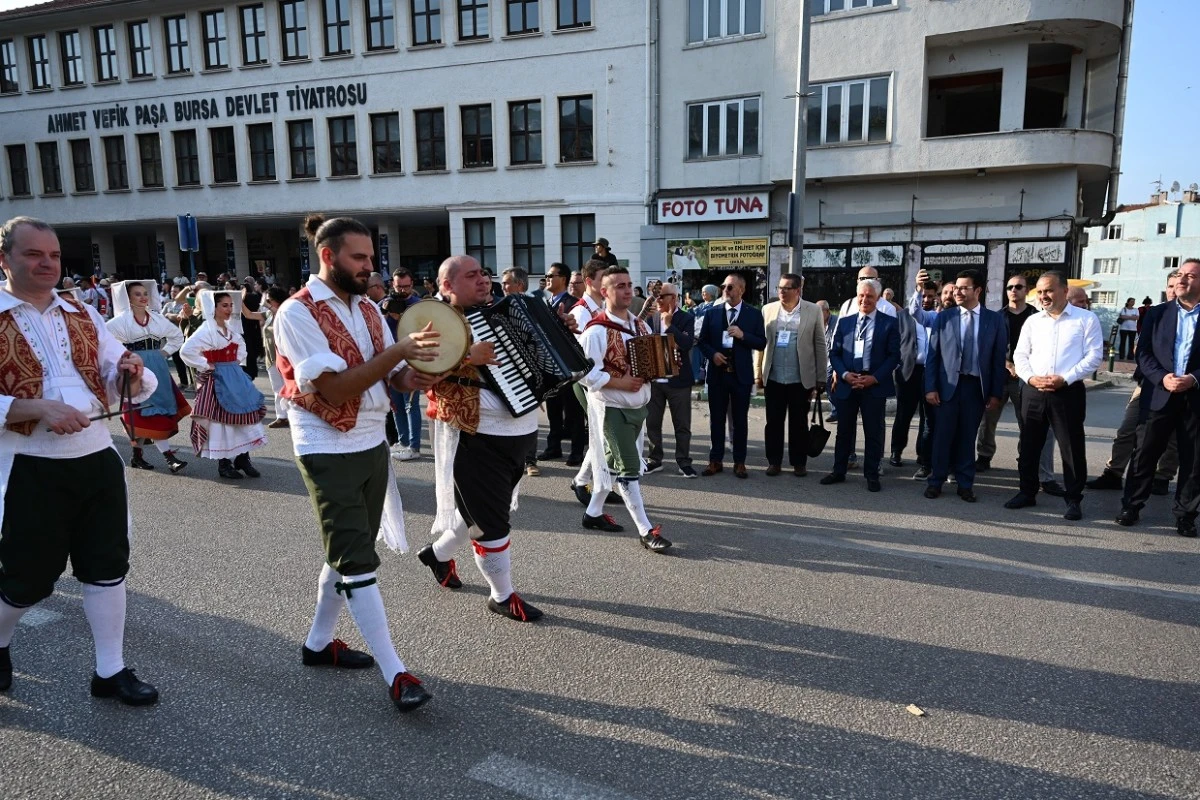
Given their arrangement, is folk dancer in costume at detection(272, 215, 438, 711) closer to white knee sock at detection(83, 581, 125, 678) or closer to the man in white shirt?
white knee sock at detection(83, 581, 125, 678)

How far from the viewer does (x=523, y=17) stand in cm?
2295

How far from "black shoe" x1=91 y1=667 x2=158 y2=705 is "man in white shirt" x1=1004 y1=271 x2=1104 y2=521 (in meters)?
6.05

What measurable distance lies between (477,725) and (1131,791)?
236cm

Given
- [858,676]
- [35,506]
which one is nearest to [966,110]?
[858,676]

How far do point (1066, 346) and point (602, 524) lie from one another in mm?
3925

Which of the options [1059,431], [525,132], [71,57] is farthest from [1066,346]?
[71,57]

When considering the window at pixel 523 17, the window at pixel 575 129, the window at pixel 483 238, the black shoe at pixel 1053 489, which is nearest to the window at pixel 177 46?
the window at pixel 483 238

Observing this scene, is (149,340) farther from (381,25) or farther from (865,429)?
(381,25)

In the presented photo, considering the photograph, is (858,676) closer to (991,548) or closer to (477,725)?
(477,725)

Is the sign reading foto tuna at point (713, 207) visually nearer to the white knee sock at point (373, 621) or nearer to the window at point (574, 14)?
the window at point (574, 14)

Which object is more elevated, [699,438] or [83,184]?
[83,184]

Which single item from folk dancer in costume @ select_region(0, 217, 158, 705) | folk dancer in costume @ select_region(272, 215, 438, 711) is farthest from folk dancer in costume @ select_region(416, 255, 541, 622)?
folk dancer in costume @ select_region(0, 217, 158, 705)

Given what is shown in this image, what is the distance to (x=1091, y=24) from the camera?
18.4m

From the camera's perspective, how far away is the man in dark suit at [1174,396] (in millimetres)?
5625
